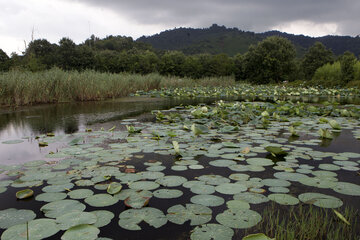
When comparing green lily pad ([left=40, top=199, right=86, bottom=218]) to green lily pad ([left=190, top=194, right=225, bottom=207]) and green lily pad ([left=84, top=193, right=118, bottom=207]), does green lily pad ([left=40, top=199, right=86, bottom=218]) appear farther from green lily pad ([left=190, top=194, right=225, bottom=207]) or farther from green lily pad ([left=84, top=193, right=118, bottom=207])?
green lily pad ([left=190, top=194, right=225, bottom=207])

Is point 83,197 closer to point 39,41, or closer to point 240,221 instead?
point 240,221

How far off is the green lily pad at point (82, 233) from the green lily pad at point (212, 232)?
1.53 feet

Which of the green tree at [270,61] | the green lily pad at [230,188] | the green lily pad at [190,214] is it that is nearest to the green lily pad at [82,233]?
the green lily pad at [190,214]

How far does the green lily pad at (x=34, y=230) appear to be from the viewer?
1223mm

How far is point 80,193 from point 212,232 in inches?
37.0

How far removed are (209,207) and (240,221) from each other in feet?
0.75

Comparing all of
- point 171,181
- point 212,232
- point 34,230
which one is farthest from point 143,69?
point 212,232

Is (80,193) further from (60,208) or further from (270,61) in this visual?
(270,61)

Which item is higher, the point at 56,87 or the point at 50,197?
the point at 56,87

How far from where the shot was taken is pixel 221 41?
8656 centimetres

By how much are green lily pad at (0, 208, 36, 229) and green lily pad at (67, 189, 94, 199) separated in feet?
0.88

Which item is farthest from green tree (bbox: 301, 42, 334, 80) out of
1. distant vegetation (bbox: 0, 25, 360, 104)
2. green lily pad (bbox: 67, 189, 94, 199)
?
green lily pad (bbox: 67, 189, 94, 199)

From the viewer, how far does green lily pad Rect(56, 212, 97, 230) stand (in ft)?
4.36

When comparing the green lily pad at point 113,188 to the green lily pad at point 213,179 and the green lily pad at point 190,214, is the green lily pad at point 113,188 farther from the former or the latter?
the green lily pad at point 213,179
